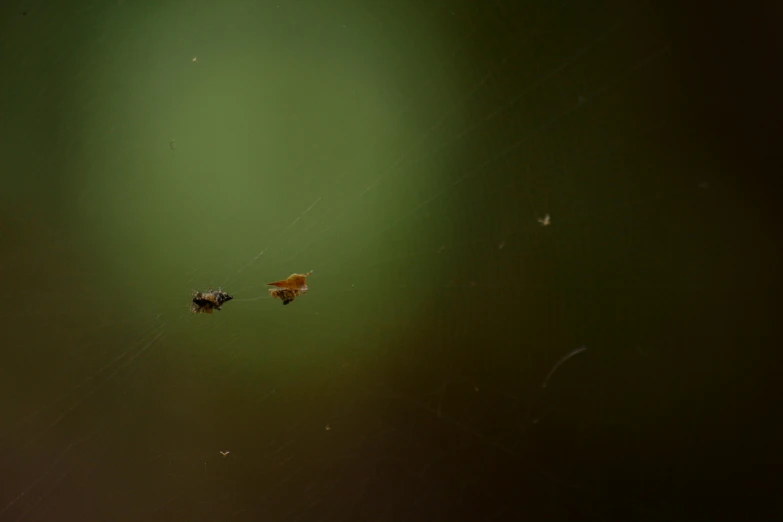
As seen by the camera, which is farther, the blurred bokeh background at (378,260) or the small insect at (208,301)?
the small insect at (208,301)

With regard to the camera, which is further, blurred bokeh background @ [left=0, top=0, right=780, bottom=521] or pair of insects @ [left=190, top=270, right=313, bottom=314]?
pair of insects @ [left=190, top=270, right=313, bottom=314]

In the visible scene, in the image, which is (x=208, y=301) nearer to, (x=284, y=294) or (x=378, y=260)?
(x=284, y=294)

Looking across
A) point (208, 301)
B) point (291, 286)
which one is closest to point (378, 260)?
point (291, 286)

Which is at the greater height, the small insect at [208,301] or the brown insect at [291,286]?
the brown insect at [291,286]

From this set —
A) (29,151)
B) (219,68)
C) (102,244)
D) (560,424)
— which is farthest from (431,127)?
(29,151)

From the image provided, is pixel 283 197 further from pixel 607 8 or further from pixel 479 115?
pixel 607 8
